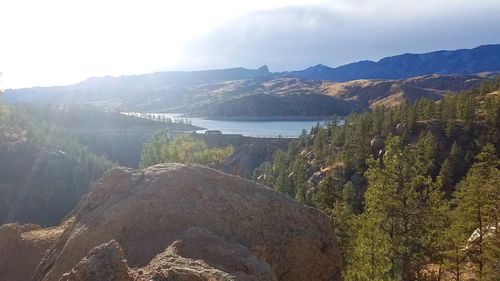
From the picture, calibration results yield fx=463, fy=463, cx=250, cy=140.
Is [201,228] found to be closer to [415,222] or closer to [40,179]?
[415,222]

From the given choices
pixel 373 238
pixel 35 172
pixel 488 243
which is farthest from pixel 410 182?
pixel 35 172

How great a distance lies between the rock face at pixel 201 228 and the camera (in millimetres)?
14945

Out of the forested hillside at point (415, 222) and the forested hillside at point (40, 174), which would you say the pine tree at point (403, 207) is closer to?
the forested hillside at point (415, 222)

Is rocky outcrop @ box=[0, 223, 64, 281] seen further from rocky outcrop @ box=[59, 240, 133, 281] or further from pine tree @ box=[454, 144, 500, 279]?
pine tree @ box=[454, 144, 500, 279]

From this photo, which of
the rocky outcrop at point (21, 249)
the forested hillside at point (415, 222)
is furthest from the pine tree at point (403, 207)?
the rocky outcrop at point (21, 249)

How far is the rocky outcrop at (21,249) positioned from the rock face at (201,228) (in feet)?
20.7

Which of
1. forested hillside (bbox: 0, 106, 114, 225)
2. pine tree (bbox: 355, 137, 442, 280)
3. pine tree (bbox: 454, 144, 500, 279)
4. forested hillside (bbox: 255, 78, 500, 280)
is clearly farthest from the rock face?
forested hillside (bbox: 0, 106, 114, 225)

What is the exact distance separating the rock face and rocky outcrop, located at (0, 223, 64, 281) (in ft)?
20.7

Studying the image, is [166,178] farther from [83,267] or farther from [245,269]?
[83,267]

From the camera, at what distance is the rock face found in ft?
49.0

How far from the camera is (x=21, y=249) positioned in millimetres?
25766

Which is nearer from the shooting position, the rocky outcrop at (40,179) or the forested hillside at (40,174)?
the rocky outcrop at (40,179)

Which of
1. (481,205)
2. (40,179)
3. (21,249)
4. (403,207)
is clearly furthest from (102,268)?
(40,179)

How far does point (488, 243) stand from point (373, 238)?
9565mm
